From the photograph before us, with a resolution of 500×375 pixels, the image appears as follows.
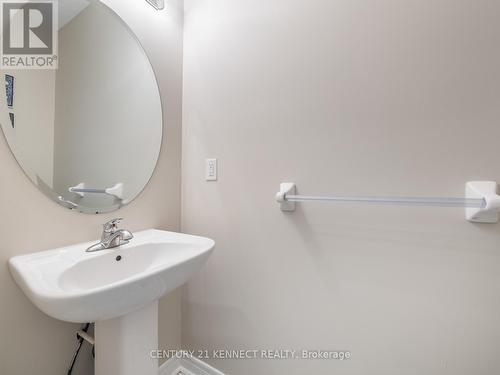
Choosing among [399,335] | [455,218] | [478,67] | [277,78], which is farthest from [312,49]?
[399,335]

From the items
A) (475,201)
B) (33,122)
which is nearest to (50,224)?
(33,122)

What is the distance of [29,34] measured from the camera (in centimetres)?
73

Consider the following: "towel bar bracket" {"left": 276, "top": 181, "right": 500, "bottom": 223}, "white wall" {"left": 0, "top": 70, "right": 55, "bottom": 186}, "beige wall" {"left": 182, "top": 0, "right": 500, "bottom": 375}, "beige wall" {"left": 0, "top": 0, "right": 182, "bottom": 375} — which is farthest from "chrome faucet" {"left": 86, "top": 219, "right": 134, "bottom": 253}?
"towel bar bracket" {"left": 276, "top": 181, "right": 500, "bottom": 223}

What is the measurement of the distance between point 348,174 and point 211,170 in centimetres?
64

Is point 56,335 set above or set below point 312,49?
below

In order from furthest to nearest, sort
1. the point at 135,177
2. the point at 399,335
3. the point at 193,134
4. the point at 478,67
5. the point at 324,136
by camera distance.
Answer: the point at 193,134 → the point at 135,177 → the point at 324,136 → the point at 399,335 → the point at 478,67

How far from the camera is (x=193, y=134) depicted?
1184mm

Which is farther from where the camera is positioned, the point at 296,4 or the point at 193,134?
the point at 193,134

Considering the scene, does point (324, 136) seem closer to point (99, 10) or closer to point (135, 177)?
point (135, 177)

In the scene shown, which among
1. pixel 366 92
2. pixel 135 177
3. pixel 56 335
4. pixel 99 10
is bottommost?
pixel 56 335

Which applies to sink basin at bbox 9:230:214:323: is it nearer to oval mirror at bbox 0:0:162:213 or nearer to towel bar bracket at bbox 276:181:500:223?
oval mirror at bbox 0:0:162:213

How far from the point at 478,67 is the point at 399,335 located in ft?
2.93

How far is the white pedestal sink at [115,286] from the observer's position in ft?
1.62

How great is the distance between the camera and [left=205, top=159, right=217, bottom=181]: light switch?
3.66 feet
